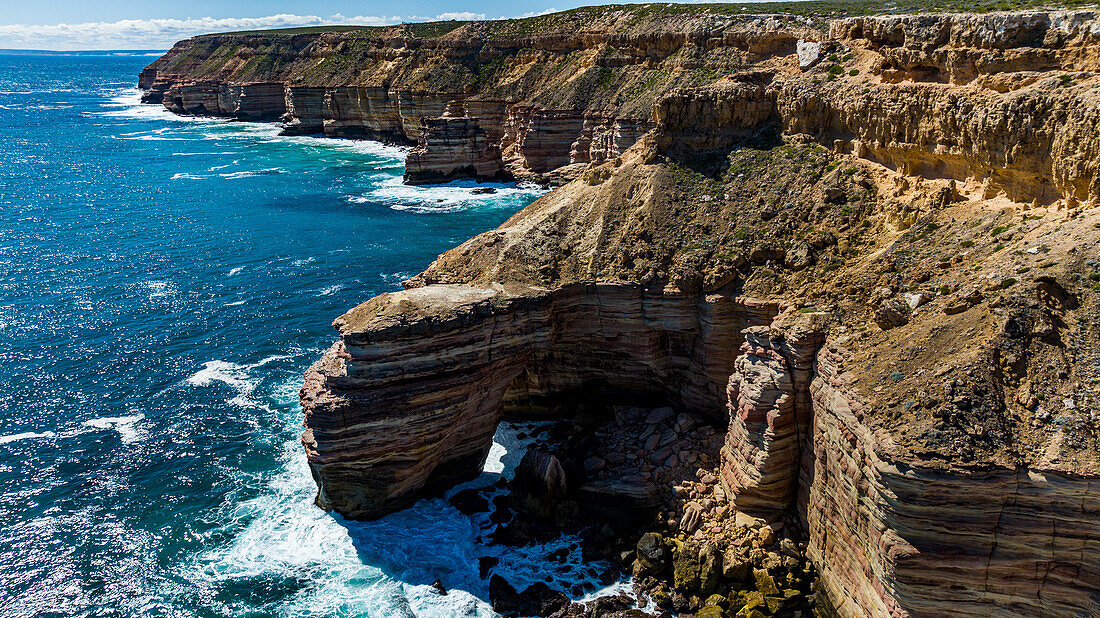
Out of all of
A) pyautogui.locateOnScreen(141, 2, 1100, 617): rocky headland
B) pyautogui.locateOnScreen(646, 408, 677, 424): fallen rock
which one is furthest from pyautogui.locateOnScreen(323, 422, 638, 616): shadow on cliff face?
pyautogui.locateOnScreen(646, 408, 677, 424): fallen rock

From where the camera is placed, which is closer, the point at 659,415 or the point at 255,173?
the point at 659,415

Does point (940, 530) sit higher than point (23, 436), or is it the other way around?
point (940, 530)

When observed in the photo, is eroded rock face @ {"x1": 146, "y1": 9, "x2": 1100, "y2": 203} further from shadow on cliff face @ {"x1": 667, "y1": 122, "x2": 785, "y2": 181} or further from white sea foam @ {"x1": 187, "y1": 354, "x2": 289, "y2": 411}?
white sea foam @ {"x1": 187, "y1": 354, "x2": 289, "y2": 411}

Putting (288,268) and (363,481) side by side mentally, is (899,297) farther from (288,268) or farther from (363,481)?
(288,268)

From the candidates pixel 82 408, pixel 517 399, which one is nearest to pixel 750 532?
pixel 517 399

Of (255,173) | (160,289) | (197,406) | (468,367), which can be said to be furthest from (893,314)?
(255,173)

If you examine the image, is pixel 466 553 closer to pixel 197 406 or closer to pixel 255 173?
pixel 197 406

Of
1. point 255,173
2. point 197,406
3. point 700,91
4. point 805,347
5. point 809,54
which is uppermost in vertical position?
point 809,54

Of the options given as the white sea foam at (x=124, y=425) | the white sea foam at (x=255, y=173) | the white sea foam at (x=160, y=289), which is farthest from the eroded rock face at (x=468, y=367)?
the white sea foam at (x=255, y=173)
